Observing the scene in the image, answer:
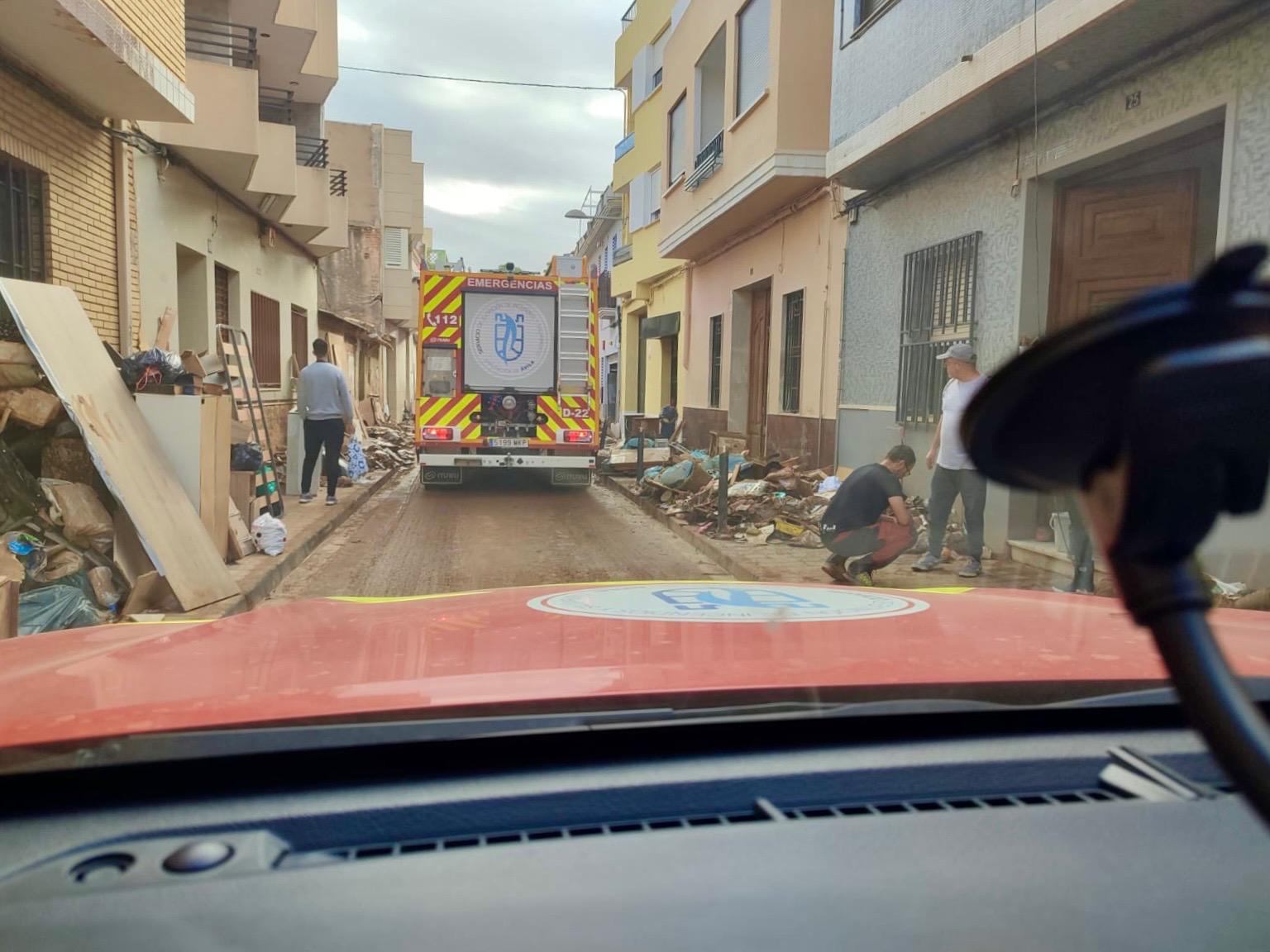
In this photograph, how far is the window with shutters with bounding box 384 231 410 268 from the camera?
35250mm

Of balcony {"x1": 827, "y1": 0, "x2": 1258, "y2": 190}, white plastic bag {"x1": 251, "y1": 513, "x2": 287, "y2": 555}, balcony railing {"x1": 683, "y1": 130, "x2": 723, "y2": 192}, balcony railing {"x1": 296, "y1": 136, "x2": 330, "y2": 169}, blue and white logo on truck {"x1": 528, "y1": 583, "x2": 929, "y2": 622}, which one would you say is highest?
balcony railing {"x1": 296, "y1": 136, "x2": 330, "y2": 169}

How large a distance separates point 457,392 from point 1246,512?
44.9ft

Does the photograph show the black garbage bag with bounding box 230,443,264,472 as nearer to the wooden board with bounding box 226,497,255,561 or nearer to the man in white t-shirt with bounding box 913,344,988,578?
the wooden board with bounding box 226,497,255,561

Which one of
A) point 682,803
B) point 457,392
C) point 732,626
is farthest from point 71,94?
point 682,803

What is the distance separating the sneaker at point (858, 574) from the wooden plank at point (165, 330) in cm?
799

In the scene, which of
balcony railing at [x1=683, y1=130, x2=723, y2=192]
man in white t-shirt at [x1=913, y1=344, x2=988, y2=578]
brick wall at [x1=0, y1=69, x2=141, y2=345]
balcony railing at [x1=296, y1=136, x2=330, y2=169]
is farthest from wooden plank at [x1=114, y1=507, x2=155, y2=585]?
balcony railing at [x1=296, y1=136, x2=330, y2=169]

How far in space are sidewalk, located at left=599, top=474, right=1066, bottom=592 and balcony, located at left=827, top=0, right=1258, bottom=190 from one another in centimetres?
341

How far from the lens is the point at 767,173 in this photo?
40.3ft

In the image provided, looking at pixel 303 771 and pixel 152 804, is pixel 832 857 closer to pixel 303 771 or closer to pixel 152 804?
pixel 303 771

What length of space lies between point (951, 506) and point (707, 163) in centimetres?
1022

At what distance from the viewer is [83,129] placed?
9.35 m

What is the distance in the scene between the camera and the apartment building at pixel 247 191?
11.1 metres

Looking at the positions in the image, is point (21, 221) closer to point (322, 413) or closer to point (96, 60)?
point (96, 60)

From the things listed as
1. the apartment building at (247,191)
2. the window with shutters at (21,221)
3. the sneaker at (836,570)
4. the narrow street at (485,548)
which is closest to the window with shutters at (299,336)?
the apartment building at (247,191)
